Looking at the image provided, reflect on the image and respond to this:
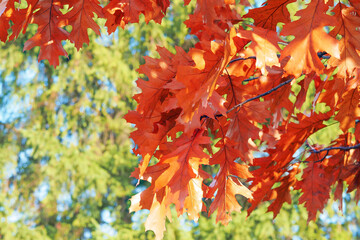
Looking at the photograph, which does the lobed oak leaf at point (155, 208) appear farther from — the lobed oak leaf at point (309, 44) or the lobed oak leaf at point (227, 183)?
the lobed oak leaf at point (309, 44)

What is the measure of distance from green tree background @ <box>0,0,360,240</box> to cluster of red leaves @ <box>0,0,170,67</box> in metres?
4.23

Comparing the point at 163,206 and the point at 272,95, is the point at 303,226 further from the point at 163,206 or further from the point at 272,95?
the point at 163,206

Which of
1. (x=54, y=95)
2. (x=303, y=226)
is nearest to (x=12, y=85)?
(x=54, y=95)

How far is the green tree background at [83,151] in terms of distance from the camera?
564 cm

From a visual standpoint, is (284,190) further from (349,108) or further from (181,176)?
(181,176)

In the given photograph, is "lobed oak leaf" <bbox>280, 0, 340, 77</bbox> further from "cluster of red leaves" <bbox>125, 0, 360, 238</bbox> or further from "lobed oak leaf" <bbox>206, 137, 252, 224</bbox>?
"lobed oak leaf" <bbox>206, 137, 252, 224</bbox>

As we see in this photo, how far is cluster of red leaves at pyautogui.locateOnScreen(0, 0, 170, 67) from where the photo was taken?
4.63 feet

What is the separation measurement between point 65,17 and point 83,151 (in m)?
4.92

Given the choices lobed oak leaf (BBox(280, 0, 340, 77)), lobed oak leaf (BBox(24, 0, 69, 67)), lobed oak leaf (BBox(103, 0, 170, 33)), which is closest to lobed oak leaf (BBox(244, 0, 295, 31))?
lobed oak leaf (BBox(103, 0, 170, 33))

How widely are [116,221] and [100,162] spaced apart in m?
1.00

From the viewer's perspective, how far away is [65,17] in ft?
4.77

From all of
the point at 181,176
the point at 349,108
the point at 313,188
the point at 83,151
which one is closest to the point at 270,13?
the point at 349,108

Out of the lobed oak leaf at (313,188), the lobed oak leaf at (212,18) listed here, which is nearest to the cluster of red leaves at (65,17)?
the lobed oak leaf at (212,18)

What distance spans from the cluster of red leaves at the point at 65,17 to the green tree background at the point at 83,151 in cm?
423
